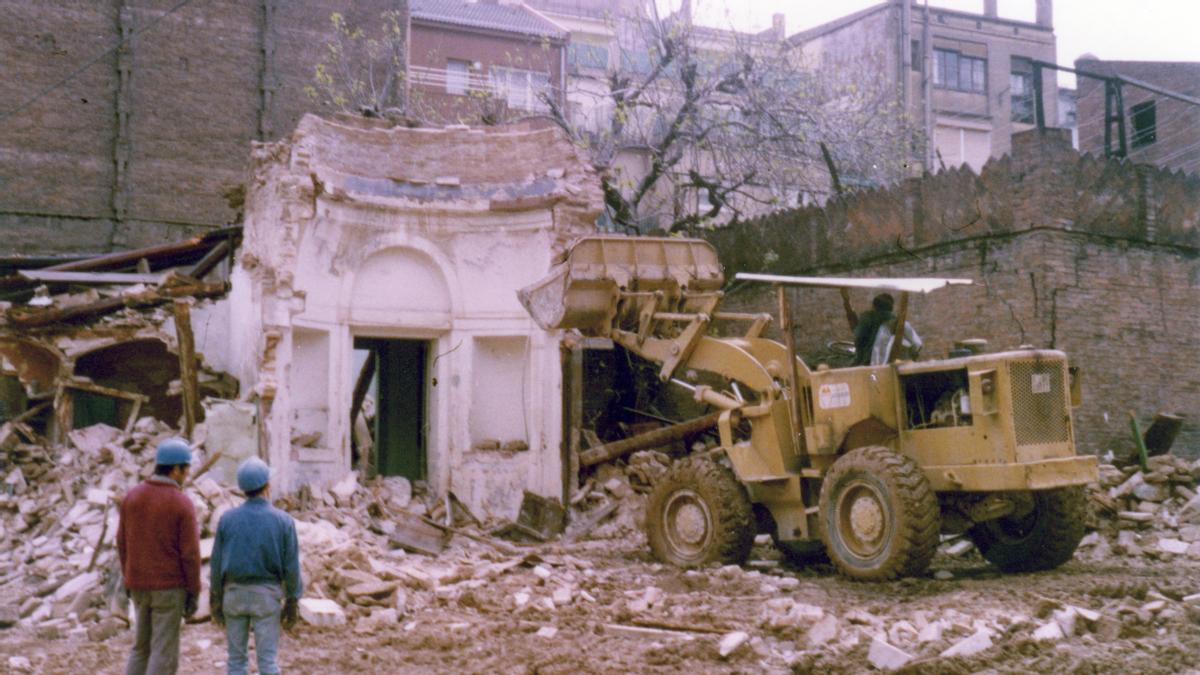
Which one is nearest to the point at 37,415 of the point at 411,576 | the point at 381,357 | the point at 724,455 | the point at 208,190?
the point at 381,357

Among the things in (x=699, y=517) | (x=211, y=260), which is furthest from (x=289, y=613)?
(x=211, y=260)

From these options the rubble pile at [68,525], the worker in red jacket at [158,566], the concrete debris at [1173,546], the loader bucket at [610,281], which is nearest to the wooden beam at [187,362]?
the rubble pile at [68,525]

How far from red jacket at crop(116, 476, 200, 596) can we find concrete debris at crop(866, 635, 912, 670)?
4333mm

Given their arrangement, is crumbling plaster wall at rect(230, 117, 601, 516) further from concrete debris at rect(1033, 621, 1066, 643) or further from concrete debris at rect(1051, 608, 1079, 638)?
concrete debris at rect(1033, 621, 1066, 643)

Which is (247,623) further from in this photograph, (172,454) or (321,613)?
(321,613)

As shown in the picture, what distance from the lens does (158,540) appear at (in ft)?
23.2

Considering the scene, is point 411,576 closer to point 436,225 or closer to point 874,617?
point 874,617

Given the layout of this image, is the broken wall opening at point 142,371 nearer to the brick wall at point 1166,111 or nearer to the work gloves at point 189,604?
the work gloves at point 189,604

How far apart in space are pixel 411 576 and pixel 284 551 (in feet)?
14.2

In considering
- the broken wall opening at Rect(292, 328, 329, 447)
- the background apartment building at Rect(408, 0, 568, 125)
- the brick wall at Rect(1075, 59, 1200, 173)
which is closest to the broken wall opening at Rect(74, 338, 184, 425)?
the broken wall opening at Rect(292, 328, 329, 447)

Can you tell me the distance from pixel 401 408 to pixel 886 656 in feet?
34.8

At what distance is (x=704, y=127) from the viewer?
2370 centimetres

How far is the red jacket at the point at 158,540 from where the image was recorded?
277 inches

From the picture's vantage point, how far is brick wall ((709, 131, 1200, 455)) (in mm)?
14188
